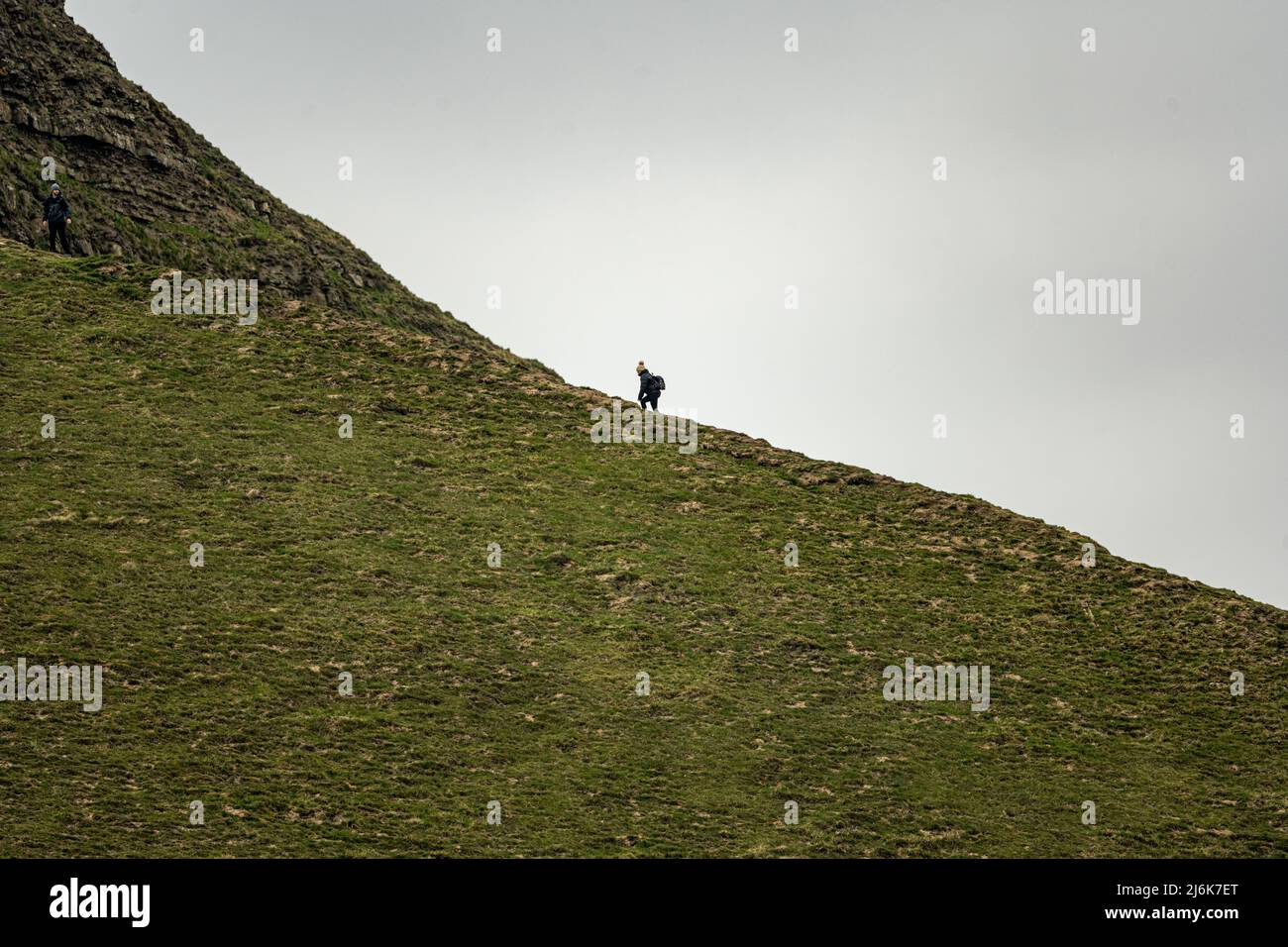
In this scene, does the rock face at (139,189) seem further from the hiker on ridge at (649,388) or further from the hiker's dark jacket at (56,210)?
the hiker on ridge at (649,388)

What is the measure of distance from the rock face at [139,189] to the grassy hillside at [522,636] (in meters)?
13.5

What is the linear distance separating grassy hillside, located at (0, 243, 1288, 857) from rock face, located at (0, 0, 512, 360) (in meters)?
13.5

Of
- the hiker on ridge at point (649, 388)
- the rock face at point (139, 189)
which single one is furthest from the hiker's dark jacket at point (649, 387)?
the rock face at point (139, 189)

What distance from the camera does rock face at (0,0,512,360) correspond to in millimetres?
68062

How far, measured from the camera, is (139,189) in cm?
7288

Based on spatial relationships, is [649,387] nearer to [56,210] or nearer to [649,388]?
[649,388]

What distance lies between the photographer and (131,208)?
234ft

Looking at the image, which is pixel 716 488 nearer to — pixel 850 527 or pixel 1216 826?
pixel 850 527

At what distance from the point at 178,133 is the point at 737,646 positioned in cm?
5645

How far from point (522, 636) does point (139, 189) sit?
46148 millimetres

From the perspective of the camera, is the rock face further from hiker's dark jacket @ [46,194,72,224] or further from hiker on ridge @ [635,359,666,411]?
hiker on ridge @ [635,359,666,411]

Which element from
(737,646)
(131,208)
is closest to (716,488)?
(737,646)

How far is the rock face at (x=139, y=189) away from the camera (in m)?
68.1

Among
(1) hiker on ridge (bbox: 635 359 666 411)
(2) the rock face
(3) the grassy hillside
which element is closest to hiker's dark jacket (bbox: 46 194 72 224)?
(3) the grassy hillside
